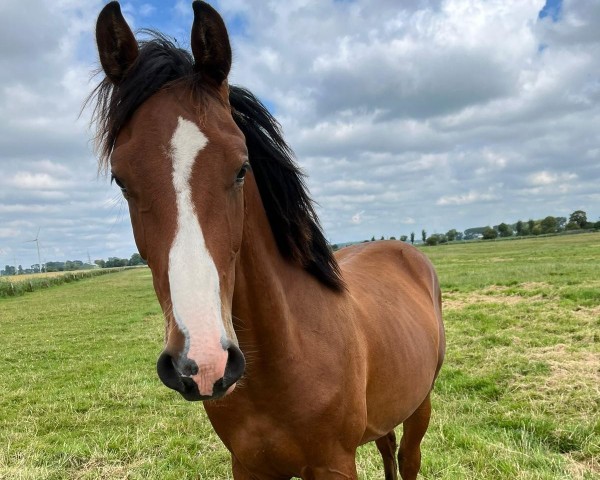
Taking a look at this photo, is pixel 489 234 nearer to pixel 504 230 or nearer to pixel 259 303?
pixel 504 230

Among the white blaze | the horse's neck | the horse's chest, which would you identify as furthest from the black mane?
the horse's chest

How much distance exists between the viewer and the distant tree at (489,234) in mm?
86375

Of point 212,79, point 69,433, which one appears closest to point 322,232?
point 212,79

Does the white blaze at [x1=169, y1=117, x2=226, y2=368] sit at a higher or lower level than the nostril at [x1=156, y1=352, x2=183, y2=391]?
higher

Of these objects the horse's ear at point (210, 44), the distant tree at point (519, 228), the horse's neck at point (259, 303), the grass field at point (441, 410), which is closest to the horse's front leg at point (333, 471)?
the horse's neck at point (259, 303)

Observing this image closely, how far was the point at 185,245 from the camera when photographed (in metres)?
1.51

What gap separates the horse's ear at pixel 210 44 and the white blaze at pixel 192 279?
1.45 feet

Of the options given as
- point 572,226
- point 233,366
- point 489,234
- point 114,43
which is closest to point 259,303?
point 233,366

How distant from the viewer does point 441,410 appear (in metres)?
5.46

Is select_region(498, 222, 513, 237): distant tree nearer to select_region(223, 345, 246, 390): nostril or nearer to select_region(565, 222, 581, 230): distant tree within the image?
select_region(565, 222, 581, 230): distant tree

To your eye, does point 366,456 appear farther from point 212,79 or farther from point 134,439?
point 212,79

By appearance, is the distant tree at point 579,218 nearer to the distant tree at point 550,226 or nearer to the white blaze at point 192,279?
the distant tree at point 550,226

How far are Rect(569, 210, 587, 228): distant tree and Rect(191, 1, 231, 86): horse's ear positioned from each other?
285 ft

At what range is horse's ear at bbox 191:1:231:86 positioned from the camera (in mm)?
1841
